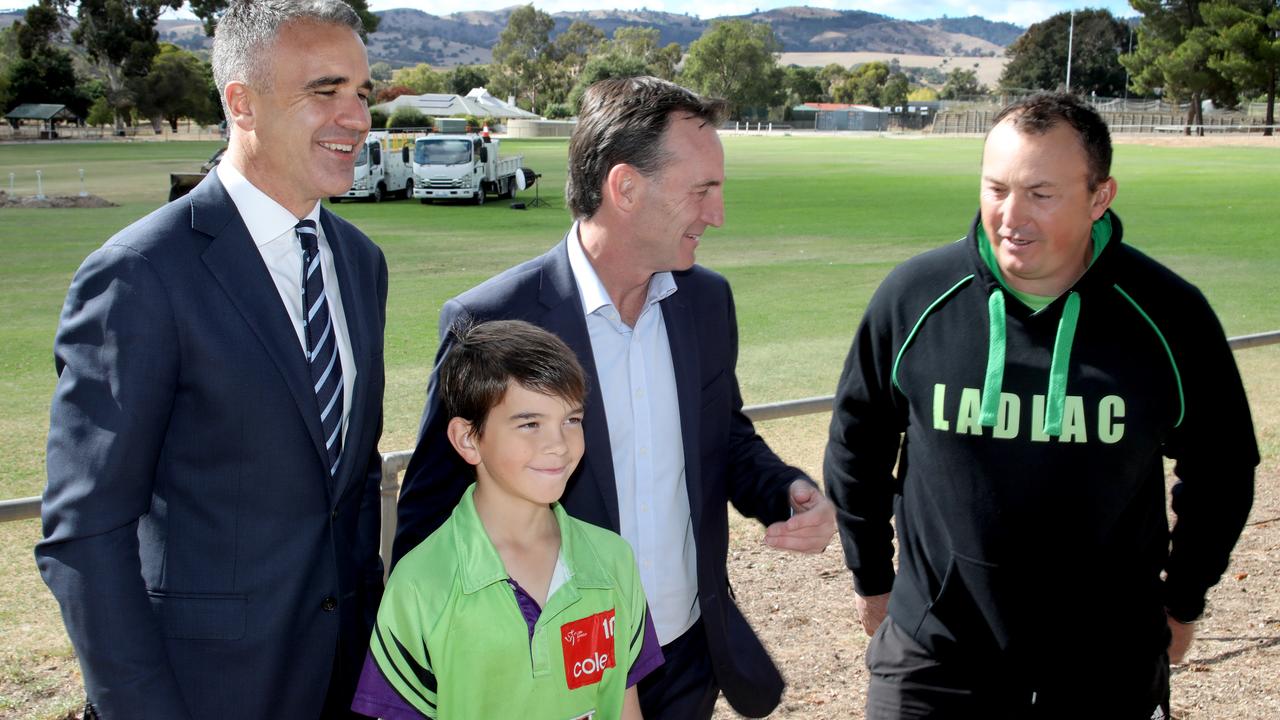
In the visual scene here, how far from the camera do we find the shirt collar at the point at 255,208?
2246 mm

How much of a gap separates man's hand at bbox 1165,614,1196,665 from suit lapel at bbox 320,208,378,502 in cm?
195

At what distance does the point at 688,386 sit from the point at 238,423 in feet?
3.47

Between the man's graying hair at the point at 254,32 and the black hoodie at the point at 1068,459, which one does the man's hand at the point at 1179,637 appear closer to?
the black hoodie at the point at 1068,459

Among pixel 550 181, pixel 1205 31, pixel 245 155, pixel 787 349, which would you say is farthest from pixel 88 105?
pixel 245 155

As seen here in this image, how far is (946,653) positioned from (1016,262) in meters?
0.91

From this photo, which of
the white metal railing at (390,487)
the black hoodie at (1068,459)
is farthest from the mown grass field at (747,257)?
the black hoodie at (1068,459)

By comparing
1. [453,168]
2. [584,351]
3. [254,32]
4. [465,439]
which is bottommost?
[465,439]

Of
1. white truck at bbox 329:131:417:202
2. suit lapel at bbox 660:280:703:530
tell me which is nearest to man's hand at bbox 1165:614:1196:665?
suit lapel at bbox 660:280:703:530

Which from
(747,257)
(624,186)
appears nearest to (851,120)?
(747,257)

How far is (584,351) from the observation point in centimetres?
261

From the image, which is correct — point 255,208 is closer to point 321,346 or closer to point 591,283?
point 321,346

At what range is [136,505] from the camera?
6.40 feet

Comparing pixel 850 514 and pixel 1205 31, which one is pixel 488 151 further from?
pixel 1205 31

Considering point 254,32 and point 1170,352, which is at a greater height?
point 254,32
